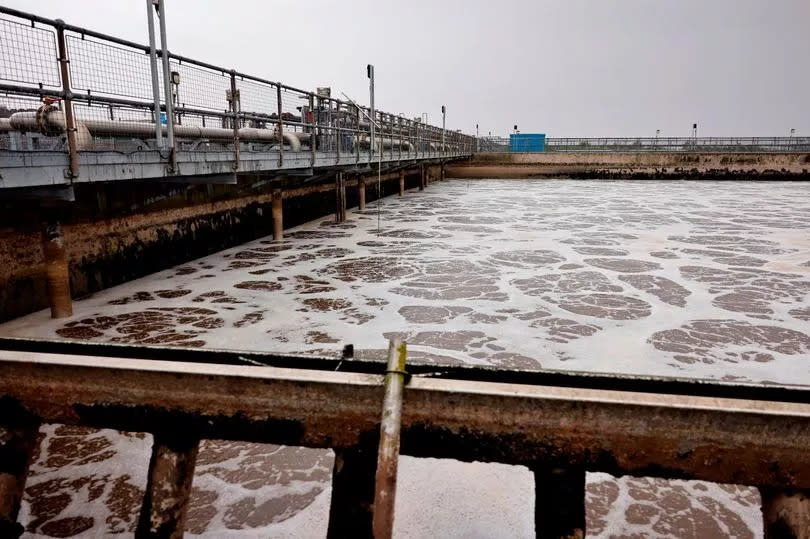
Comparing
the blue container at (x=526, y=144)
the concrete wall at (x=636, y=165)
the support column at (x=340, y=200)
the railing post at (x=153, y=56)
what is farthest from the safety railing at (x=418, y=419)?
the blue container at (x=526, y=144)

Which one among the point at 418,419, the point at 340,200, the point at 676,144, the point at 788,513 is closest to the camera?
the point at 788,513

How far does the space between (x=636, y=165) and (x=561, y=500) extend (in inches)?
1211

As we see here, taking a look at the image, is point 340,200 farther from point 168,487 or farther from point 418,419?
point 418,419

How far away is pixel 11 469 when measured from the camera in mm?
2299

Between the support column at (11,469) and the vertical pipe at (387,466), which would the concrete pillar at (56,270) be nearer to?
the support column at (11,469)

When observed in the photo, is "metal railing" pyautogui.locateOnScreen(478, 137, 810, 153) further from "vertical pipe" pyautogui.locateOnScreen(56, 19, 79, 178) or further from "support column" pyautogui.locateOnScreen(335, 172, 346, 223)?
"vertical pipe" pyautogui.locateOnScreen(56, 19, 79, 178)

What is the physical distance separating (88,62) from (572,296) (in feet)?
18.9

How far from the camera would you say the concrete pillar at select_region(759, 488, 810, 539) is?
184 centimetres

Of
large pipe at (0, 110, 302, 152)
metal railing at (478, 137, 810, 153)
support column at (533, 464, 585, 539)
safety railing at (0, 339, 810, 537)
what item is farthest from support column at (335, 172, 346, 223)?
metal railing at (478, 137, 810, 153)

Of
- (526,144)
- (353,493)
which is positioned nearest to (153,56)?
(353,493)

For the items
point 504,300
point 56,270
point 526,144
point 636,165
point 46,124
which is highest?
point 526,144

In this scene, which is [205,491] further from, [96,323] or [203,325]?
[96,323]

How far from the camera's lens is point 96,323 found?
5832mm

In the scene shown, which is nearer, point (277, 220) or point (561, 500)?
point (561, 500)
